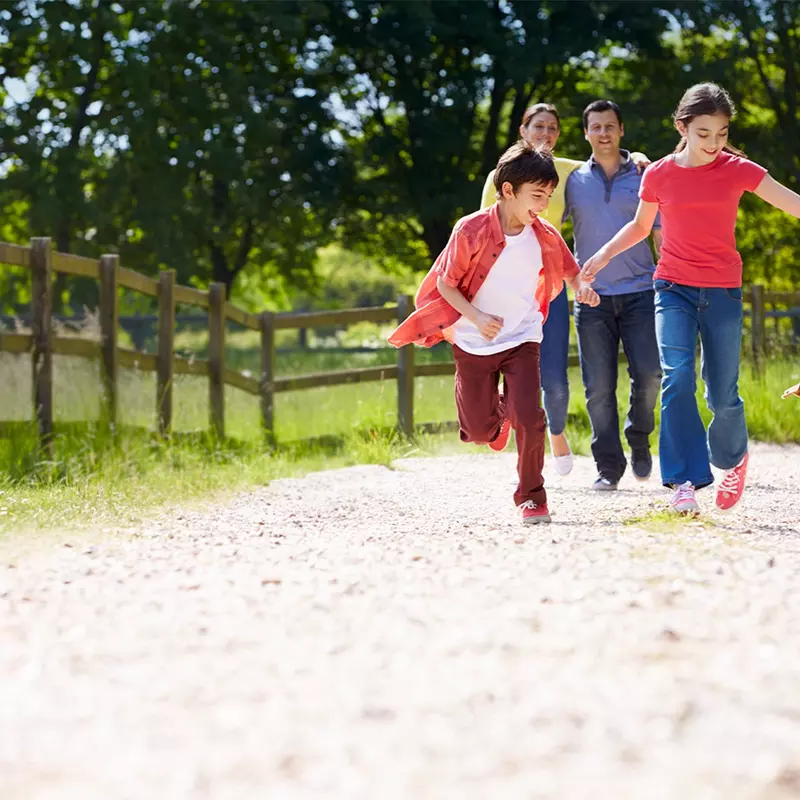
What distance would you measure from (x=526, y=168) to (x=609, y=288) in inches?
65.5

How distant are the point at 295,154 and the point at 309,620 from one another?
21580 millimetres

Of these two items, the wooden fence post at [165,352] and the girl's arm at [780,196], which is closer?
the girl's arm at [780,196]

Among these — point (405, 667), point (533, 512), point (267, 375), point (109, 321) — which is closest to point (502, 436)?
point (533, 512)

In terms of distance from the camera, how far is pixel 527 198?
17.5ft

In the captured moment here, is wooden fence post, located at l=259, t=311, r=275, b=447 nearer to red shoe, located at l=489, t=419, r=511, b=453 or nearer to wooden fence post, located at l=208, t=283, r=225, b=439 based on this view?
wooden fence post, located at l=208, t=283, r=225, b=439

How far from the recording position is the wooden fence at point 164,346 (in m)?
8.21

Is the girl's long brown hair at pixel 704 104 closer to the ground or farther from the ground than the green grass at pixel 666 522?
farther from the ground

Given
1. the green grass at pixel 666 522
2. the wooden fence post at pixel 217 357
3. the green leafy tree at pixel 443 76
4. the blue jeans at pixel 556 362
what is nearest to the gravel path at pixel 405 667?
the green grass at pixel 666 522

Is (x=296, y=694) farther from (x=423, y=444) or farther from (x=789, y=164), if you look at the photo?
(x=789, y=164)

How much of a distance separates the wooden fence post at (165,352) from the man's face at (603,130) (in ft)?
13.2

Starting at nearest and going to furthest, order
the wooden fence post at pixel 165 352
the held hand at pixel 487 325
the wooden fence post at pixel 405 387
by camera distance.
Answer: the held hand at pixel 487 325 → the wooden fence post at pixel 165 352 → the wooden fence post at pixel 405 387

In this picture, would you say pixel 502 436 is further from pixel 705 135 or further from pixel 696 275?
pixel 705 135

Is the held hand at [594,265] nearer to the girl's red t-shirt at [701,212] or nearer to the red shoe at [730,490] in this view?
the girl's red t-shirt at [701,212]

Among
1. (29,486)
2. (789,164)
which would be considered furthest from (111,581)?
(789,164)
